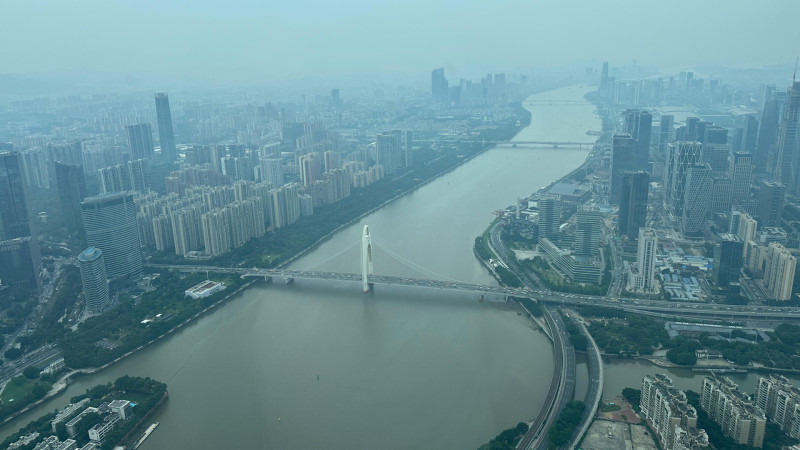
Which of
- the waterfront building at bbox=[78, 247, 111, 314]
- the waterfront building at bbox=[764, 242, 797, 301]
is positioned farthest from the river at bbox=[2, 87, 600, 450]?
the waterfront building at bbox=[764, 242, 797, 301]

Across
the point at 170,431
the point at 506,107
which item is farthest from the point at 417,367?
the point at 506,107

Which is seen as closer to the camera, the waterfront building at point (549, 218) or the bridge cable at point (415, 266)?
the bridge cable at point (415, 266)

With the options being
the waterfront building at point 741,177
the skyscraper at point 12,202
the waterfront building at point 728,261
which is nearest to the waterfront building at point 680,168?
the waterfront building at point 741,177

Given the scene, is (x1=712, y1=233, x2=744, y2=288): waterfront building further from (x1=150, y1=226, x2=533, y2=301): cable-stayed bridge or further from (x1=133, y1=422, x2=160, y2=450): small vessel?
(x1=133, y1=422, x2=160, y2=450): small vessel

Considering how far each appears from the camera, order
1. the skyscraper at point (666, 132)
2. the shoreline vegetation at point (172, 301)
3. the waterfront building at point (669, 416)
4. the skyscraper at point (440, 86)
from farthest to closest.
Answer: the skyscraper at point (440, 86) → the skyscraper at point (666, 132) → the shoreline vegetation at point (172, 301) → the waterfront building at point (669, 416)

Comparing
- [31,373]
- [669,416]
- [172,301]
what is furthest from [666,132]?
[31,373]

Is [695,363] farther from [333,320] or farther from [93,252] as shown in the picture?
[93,252]

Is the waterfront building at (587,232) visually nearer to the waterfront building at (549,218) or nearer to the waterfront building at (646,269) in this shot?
the waterfront building at (646,269)
